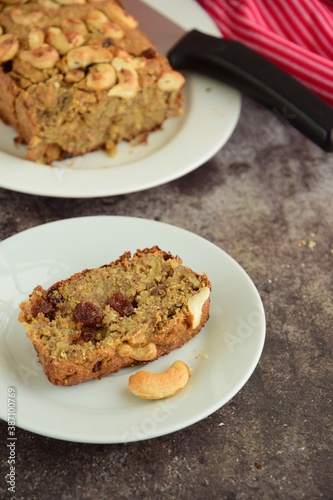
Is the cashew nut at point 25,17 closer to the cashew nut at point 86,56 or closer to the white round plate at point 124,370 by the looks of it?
the cashew nut at point 86,56

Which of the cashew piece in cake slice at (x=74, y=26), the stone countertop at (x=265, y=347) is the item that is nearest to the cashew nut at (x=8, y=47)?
the cashew piece in cake slice at (x=74, y=26)

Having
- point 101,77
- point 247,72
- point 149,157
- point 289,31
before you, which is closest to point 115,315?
point 149,157

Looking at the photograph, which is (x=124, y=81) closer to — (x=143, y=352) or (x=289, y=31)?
(x=289, y=31)

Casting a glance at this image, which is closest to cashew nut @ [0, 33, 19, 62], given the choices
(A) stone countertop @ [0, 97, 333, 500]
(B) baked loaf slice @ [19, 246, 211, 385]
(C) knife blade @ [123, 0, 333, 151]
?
(A) stone countertop @ [0, 97, 333, 500]

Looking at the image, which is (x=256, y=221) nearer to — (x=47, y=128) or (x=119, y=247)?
(x=119, y=247)

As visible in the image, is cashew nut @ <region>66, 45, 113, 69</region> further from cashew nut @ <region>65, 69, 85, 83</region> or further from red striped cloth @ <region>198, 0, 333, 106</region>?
red striped cloth @ <region>198, 0, 333, 106</region>
